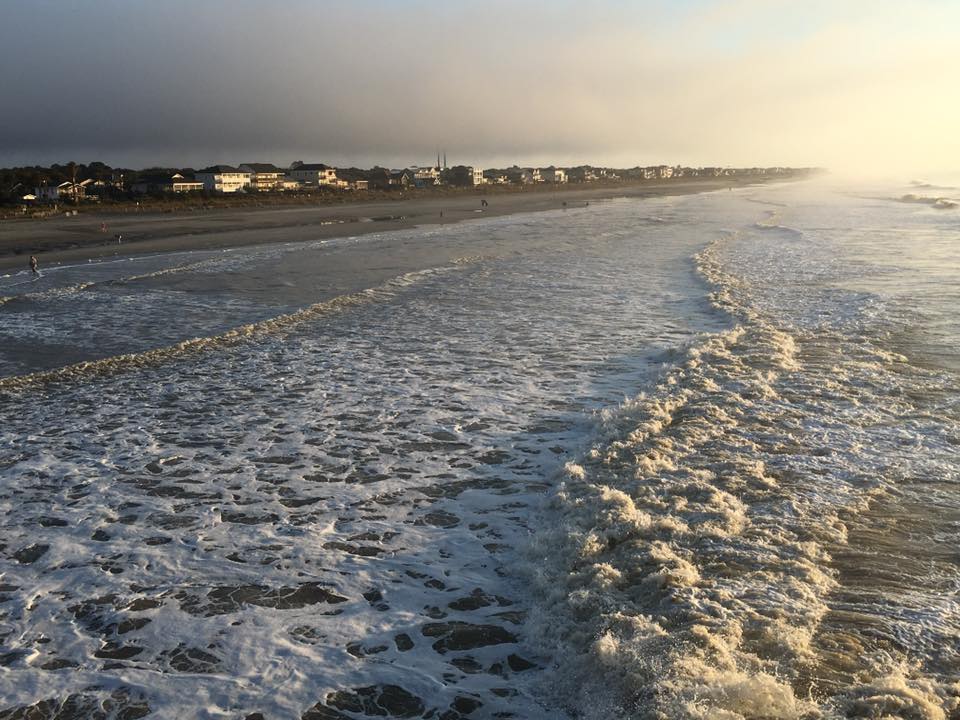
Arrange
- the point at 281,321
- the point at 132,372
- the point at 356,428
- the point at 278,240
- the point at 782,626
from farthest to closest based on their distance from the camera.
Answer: the point at 278,240
the point at 281,321
the point at 132,372
the point at 356,428
the point at 782,626

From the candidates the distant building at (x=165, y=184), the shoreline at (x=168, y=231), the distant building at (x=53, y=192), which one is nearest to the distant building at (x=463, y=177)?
the distant building at (x=165, y=184)

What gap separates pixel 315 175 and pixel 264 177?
577 inches

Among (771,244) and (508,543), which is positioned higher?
(771,244)

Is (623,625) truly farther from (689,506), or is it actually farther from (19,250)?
(19,250)

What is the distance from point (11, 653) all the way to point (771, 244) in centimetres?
3068

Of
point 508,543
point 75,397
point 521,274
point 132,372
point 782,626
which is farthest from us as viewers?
point 521,274

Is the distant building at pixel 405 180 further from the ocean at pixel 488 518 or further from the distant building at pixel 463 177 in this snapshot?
the ocean at pixel 488 518

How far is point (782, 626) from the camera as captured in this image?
14.7 ft

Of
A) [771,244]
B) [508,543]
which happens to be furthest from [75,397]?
[771,244]

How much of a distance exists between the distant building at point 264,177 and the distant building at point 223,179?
1.70 metres

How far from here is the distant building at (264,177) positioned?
12381 cm

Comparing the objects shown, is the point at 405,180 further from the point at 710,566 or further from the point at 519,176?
the point at 710,566

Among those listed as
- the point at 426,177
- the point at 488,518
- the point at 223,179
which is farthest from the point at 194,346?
the point at 426,177

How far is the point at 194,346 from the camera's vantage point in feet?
44.9
